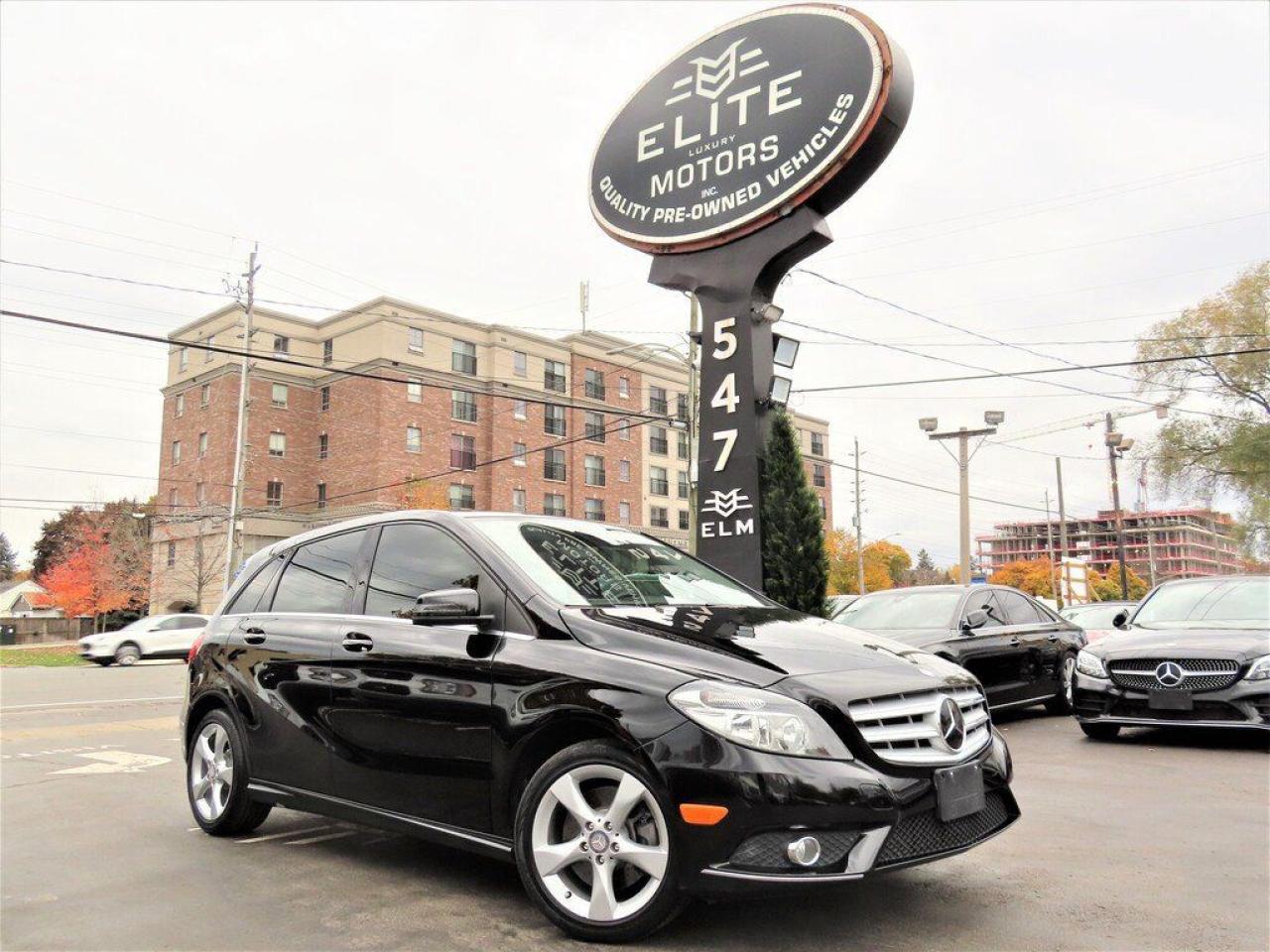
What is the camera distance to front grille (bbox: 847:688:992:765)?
3.52 meters

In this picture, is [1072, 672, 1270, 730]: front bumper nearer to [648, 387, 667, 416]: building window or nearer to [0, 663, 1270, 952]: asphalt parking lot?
[0, 663, 1270, 952]: asphalt parking lot

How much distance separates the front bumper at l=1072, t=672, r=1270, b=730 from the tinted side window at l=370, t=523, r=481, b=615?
6654mm

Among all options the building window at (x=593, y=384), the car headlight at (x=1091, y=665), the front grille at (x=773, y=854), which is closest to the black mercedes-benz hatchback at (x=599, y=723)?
the front grille at (x=773, y=854)

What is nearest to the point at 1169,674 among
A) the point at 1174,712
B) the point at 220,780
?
the point at 1174,712

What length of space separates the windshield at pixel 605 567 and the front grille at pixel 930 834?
1433 mm

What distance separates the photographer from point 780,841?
330 cm

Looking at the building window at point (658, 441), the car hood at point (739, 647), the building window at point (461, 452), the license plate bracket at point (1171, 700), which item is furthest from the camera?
the building window at point (658, 441)

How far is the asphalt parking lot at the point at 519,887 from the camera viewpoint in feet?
12.1

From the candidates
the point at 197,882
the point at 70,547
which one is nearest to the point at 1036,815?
the point at 197,882

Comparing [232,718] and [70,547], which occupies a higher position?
[70,547]

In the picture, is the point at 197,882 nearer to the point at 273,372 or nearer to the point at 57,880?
the point at 57,880

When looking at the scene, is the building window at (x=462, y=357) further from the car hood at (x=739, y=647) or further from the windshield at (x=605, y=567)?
the car hood at (x=739, y=647)

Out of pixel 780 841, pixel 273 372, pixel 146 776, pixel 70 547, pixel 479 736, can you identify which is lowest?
pixel 146 776

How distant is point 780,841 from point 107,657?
31432mm
